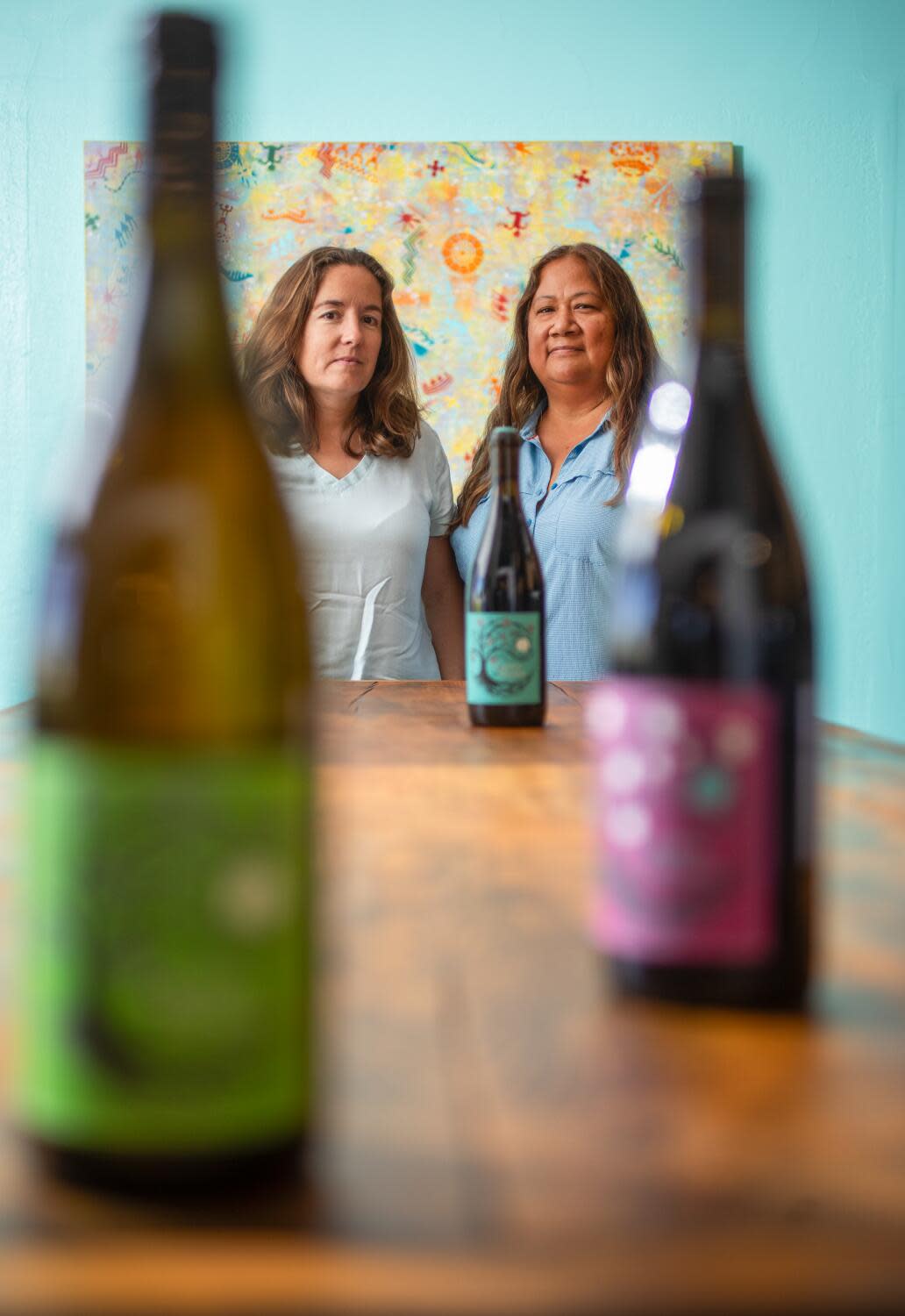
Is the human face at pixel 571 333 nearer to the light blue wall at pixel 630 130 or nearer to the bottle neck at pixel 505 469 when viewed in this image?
the light blue wall at pixel 630 130

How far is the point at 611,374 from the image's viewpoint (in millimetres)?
2486

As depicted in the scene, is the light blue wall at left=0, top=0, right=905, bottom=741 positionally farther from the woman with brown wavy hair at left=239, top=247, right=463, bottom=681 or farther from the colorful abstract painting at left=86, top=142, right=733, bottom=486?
the woman with brown wavy hair at left=239, top=247, right=463, bottom=681

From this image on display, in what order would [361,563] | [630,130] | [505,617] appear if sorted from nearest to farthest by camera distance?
[505,617]
[361,563]
[630,130]

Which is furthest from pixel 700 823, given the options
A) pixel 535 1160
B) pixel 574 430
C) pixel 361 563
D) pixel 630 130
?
pixel 630 130

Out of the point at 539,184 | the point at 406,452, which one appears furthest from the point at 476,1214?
the point at 539,184

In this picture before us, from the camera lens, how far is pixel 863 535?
10.8ft

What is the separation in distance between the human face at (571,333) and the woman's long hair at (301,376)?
0.31m

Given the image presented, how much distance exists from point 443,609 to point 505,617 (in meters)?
1.25

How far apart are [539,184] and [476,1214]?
3.16 m

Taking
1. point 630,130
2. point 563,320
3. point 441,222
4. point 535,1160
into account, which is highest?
point 630,130

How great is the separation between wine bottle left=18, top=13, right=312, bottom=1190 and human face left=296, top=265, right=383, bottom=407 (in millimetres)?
2024

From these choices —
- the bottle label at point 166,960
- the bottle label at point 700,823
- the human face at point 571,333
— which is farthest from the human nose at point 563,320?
the bottle label at point 166,960

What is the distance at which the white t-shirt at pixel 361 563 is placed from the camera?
2293 mm

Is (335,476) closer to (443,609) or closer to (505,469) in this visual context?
(443,609)
